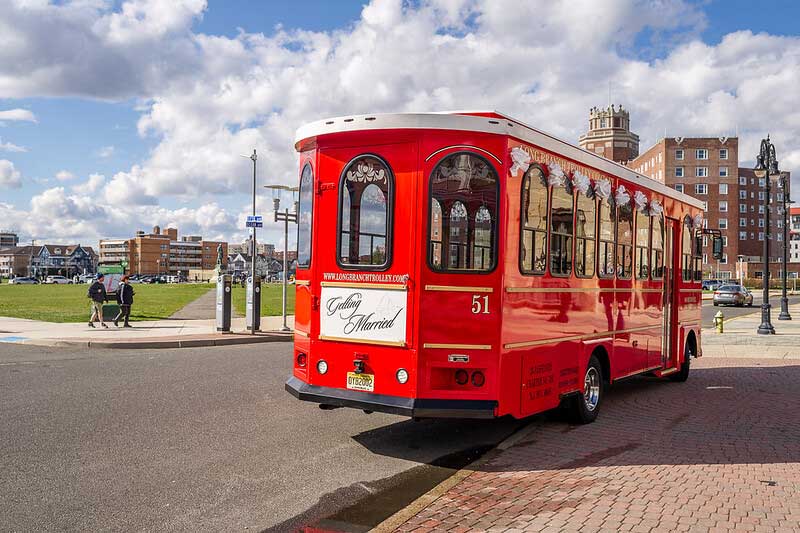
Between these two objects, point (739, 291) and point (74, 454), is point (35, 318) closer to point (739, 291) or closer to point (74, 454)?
point (74, 454)

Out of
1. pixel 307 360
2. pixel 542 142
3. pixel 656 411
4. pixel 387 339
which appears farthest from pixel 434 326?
pixel 656 411

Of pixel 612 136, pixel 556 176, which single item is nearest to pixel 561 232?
pixel 556 176

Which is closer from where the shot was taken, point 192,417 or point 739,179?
point 192,417

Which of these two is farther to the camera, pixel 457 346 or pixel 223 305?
pixel 223 305

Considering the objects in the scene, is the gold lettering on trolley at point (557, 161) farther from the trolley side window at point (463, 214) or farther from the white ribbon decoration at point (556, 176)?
the trolley side window at point (463, 214)

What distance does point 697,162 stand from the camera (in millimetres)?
113062

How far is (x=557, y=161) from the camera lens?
7.74 metres

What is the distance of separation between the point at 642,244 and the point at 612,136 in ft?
485

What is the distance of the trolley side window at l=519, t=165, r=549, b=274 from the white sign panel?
1.34 m

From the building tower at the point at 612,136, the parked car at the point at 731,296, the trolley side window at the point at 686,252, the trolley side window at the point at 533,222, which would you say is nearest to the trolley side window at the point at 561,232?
the trolley side window at the point at 533,222

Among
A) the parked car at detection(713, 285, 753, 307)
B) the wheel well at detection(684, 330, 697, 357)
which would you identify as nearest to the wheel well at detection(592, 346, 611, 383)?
the wheel well at detection(684, 330, 697, 357)

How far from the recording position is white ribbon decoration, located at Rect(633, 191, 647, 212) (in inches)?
386

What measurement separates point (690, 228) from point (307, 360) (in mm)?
7993

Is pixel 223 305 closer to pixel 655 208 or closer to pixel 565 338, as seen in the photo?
pixel 655 208
